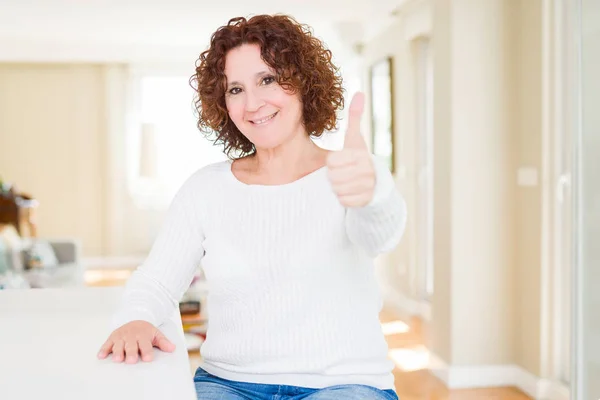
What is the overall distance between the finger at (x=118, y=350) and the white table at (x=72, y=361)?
0.01m

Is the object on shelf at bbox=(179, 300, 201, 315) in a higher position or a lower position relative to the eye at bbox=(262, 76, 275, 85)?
lower

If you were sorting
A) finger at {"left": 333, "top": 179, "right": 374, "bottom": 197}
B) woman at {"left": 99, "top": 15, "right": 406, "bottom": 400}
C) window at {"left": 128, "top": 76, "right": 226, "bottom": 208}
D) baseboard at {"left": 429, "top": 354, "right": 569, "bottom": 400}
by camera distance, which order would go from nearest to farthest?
finger at {"left": 333, "top": 179, "right": 374, "bottom": 197}, woman at {"left": 99, "top": 15, "right": 406, "bottom": 400}, baseboard at {"left": 429, "top": 354, "right": 569, "bottom": 400}, window at {"left": 128, "top": 76, "right": 226, "bottom": 208}

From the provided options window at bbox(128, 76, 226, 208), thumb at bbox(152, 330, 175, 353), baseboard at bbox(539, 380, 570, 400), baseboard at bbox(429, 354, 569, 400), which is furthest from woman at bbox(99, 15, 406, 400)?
window at bbox(128, 76, 226, 208)

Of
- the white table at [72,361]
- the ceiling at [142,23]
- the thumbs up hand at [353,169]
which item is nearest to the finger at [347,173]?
the thumbs up hand at [353,169]

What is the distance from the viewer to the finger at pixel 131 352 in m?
1.11

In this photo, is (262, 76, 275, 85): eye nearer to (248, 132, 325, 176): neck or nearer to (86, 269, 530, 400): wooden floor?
(248, 132, 325, 176): neck

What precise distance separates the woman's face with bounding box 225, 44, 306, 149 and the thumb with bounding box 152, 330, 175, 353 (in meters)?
0.42

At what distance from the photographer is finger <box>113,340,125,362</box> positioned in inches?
44.0

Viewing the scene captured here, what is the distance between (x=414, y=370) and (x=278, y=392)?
306cm

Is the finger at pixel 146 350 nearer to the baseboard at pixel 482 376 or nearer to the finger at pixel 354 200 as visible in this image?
the finger at pixel 354 200

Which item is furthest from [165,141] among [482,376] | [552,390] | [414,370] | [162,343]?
[162,343]

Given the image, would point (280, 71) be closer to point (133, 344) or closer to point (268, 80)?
point (268, 80)

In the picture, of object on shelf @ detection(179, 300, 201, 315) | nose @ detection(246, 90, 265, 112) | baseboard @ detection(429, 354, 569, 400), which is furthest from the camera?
object on shelf @ detection(179, 300, 201, 315)

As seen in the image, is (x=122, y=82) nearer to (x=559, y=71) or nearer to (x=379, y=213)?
(x=559, y=71)
